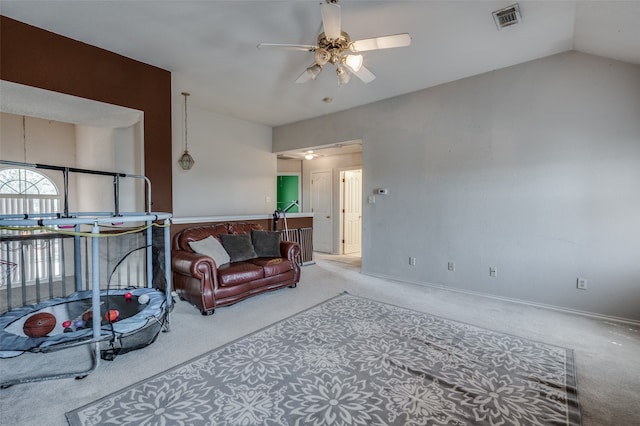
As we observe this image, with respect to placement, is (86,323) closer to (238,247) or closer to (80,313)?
(80,313)

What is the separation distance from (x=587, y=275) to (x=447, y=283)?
1554 mm

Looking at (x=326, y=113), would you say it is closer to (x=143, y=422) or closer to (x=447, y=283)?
(x=447, y=283)

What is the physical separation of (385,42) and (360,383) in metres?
2.65

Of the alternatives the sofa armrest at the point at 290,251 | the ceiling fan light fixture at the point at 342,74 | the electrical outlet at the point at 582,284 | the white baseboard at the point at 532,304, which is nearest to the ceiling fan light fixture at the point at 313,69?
the ceiling fan light fixture at the point at 342,74

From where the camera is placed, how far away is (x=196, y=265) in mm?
3244

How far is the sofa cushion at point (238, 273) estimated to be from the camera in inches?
134

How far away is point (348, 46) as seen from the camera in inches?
99.2

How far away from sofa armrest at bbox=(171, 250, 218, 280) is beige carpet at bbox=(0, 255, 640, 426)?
482 millimetres

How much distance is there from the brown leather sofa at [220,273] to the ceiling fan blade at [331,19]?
2614 mm

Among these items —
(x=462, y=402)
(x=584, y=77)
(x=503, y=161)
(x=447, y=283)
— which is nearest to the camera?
(x=462, y=402)

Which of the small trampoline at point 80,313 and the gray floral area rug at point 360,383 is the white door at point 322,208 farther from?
the gray floral area rug at point 360,383

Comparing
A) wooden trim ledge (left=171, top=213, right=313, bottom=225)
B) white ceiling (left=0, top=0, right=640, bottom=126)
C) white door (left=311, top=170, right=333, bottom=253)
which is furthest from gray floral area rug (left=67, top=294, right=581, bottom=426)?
white door (left=311, top=170, right=333, bottom=253)

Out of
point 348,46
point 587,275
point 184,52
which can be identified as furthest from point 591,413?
point 184,52

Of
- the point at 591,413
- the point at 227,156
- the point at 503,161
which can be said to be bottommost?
the point at 591,413
